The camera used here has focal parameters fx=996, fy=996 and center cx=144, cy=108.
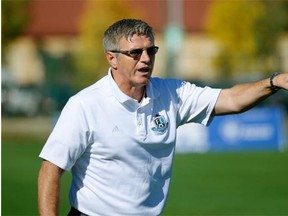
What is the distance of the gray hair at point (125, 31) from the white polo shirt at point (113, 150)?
27 centimetres

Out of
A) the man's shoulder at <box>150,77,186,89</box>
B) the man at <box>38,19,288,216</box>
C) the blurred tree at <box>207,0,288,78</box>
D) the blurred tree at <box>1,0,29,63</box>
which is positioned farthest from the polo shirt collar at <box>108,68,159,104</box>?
the blurred tree at <box>1,0,29,63</box>

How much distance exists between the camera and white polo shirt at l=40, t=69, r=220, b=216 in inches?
242

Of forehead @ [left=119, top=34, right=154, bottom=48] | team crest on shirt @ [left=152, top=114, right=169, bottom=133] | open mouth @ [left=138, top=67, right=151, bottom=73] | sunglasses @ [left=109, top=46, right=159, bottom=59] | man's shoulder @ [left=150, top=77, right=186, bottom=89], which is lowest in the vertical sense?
team crest on shirt @ [left=152, top=114, right=169, bottom=133]

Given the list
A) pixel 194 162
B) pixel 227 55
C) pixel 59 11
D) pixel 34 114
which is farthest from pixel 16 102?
pixel 194 162

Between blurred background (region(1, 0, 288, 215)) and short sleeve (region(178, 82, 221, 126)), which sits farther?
blurred background (region(1, 0, 288, 215))

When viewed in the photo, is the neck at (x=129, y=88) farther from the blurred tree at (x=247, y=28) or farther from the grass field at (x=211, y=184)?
the blurred tree at (x=247, y=28)

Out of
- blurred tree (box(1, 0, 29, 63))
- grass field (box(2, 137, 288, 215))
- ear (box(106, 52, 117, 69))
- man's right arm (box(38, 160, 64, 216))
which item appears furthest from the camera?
blurred tree (box(1, 0, 29, 63))

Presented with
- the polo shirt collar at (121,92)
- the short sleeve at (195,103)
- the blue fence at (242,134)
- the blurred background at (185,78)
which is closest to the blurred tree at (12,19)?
the blurred background at (185,78)

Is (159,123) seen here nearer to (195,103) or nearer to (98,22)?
(195,103)

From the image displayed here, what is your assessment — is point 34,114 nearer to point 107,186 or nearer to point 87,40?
point 87,40

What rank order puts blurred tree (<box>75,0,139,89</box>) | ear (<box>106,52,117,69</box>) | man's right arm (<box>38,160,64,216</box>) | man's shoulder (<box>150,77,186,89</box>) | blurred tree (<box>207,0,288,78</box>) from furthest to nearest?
blurred tree (<box>207,0,288,78</box>) → blurred tree (<box>75,0,139,89</box>) → man's shoulder (<box>150,77,186,89</box>) → ear (<box>106,52,117,69</box>) → man's right arm (<box>38,160,64,216</box>)

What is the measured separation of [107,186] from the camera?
6312 mm

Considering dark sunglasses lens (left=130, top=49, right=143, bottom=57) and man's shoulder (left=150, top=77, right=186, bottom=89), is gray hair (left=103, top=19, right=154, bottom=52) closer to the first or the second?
dark sunglasses lens (left=130, top=49, right=143, bottom=57)

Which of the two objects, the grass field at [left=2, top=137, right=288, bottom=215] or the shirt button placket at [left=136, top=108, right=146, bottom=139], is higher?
the shirt button placket at [left=136, top=108, right=146, bottom=139]
